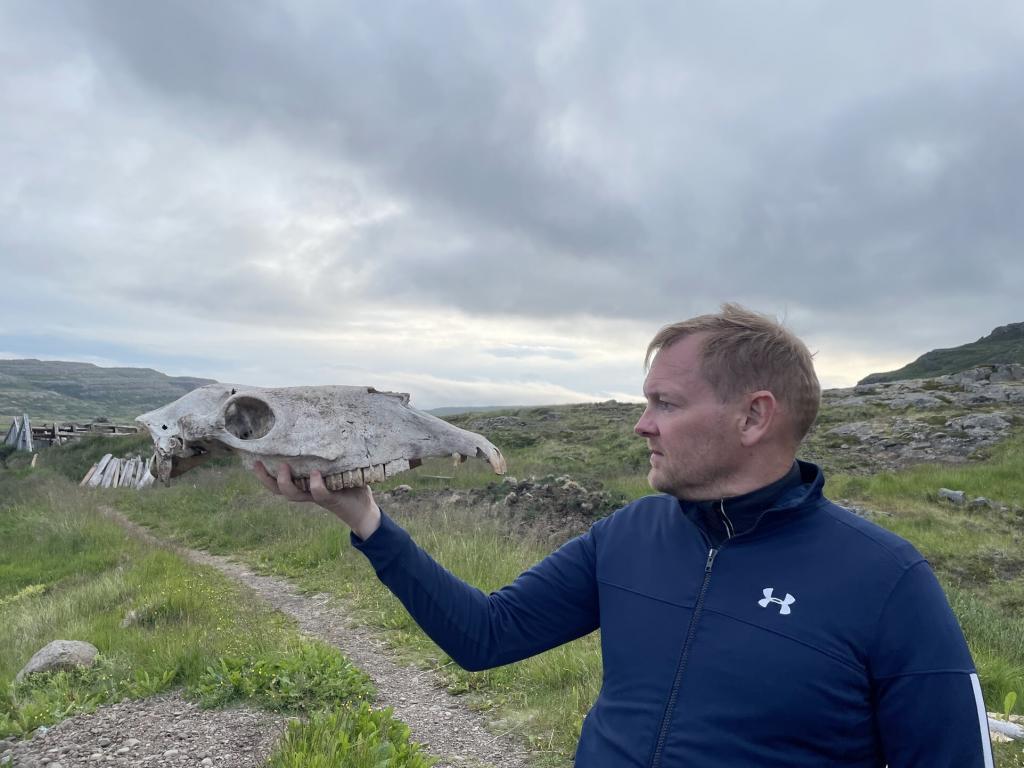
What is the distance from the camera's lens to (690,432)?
2.25 m

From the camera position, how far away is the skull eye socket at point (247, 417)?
310cm

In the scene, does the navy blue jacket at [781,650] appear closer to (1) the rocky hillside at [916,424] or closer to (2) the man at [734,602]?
(2) the man at [734,602]

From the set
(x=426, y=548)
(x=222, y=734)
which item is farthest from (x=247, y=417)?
(x=426, y=548)

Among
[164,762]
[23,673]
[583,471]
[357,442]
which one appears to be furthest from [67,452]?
[357,442]

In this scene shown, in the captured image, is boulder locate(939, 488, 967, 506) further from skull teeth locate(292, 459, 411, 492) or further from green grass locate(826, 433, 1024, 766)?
skull teeth locate(292, 459, 411, 492)

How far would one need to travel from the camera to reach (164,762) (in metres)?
4.18

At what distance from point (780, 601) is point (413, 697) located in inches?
172

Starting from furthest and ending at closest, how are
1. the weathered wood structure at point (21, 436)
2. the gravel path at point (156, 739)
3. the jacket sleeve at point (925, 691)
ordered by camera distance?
the weathered wood structure at point (21, 436) < the gravel path at point (156, 739) < the jacket sleeve at point (925, 691)

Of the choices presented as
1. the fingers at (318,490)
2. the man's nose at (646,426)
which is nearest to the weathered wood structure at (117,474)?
the fingers at (318,490)

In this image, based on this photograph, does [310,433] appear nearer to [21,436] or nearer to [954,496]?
[954,496]

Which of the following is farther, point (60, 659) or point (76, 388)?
point (76, 388)

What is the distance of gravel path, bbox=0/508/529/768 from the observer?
4246mm

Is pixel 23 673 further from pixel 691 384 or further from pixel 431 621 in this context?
pixel 691 384

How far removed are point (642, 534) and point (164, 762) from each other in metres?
3.50
